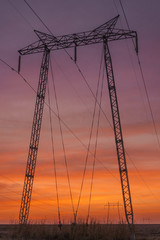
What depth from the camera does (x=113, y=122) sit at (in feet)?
180

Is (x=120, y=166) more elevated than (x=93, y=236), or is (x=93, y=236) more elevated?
(x=120, y=166)

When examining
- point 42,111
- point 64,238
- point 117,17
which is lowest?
point 64,238

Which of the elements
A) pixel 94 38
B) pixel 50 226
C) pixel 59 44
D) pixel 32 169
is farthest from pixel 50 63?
pixel 50 226

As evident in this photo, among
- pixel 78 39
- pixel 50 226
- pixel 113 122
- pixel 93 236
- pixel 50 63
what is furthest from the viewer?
pixel 50 63

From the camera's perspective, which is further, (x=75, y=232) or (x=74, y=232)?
(x=75, y=232)

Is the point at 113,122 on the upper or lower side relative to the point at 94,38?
lower

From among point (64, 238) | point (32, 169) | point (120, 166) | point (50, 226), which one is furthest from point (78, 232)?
point (32, 169)

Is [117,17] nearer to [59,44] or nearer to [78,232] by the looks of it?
[59,44]

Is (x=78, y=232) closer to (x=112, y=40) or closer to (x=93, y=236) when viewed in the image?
(x=93, y=236)

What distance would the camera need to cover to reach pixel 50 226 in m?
38.8

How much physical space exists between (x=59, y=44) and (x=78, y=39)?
341 centimetres

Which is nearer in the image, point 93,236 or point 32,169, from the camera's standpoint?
point 93,236

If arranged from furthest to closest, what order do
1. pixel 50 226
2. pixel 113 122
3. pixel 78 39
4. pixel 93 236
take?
pixel 113 122 < pixel 78 39 < pixel 50 226 < pixel 93 236

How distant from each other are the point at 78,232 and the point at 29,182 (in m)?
21.8
